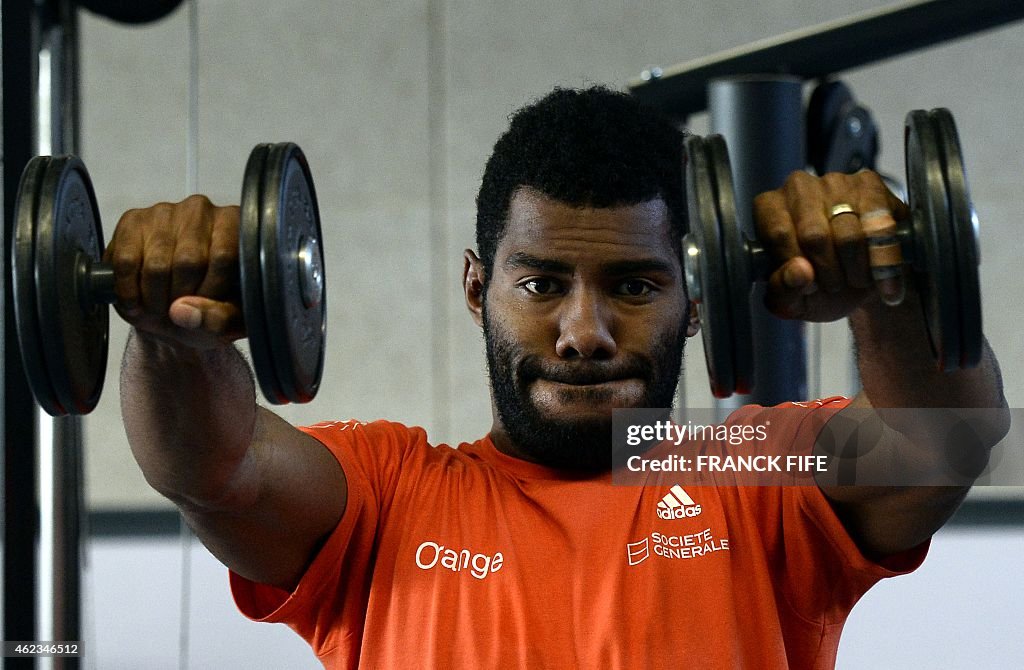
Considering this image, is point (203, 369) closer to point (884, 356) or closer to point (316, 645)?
point (316, 645)

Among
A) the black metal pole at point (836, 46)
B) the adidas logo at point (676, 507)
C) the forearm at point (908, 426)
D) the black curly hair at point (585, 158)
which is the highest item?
the black metal pole at point (836, 46)

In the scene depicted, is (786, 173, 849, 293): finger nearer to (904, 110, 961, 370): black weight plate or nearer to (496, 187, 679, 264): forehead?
(904, 110, 961, 370): black weight plate

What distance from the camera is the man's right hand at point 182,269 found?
0.90m

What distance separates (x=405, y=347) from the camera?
11.1ft

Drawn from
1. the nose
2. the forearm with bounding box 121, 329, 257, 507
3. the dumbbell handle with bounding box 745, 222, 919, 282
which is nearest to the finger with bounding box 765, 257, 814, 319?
the dumbbell handle with bounding box 745, 222, 919, 282

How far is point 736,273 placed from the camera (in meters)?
0.87

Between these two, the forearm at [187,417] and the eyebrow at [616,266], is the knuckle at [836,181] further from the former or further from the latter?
the forearm at [187,417]

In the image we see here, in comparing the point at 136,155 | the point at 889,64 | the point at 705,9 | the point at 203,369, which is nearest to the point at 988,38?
the point at 889,64

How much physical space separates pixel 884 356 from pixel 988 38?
2.58 metres

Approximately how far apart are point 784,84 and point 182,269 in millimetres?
1014

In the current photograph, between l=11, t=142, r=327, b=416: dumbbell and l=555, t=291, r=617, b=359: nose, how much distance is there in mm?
280

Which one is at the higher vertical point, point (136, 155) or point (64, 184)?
point (136, 155)

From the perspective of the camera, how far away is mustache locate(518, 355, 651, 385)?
117 cm

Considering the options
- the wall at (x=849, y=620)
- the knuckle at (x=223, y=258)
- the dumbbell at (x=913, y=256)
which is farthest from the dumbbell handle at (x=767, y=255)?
the wall at (x=849, y=620)
